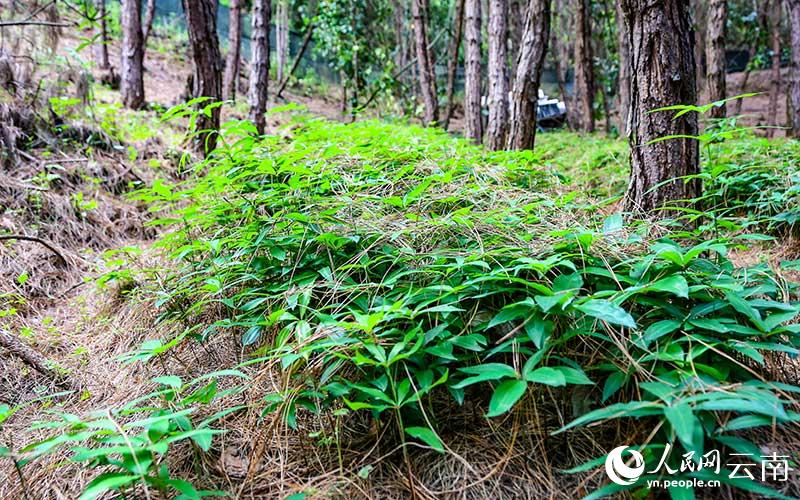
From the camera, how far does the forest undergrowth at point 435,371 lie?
1161 mm

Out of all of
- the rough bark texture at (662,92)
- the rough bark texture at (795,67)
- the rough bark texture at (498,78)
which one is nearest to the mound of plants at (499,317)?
the rough bark texture at (662,92)

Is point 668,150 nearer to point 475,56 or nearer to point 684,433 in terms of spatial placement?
point 684,433

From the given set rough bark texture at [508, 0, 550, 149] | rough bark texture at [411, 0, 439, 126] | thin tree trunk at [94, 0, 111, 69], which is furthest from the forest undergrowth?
thin tree trunk at [94, 0, 111, 69]

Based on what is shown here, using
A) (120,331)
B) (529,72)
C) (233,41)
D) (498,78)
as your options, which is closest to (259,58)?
(498,78)

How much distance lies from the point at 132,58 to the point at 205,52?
3.19m

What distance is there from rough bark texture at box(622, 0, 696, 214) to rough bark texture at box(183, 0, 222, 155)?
11.8 feet

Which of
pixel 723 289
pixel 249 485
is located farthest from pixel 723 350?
pixel 249 485

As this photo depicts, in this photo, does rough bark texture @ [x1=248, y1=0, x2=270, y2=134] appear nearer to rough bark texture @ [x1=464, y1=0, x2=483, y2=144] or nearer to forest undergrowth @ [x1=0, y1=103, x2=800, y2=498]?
rough bark texture @ [x1=464, y1=0, x2=483, y2=144]

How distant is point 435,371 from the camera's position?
4.49 feet

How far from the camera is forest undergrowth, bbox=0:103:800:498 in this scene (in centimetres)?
116

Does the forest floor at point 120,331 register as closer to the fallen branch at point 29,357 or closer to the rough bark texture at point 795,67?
the fallen branch at point 29,357

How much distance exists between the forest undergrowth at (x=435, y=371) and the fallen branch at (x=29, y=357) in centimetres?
10

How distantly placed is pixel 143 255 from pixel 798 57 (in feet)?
26.2

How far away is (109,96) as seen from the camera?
6949mm
